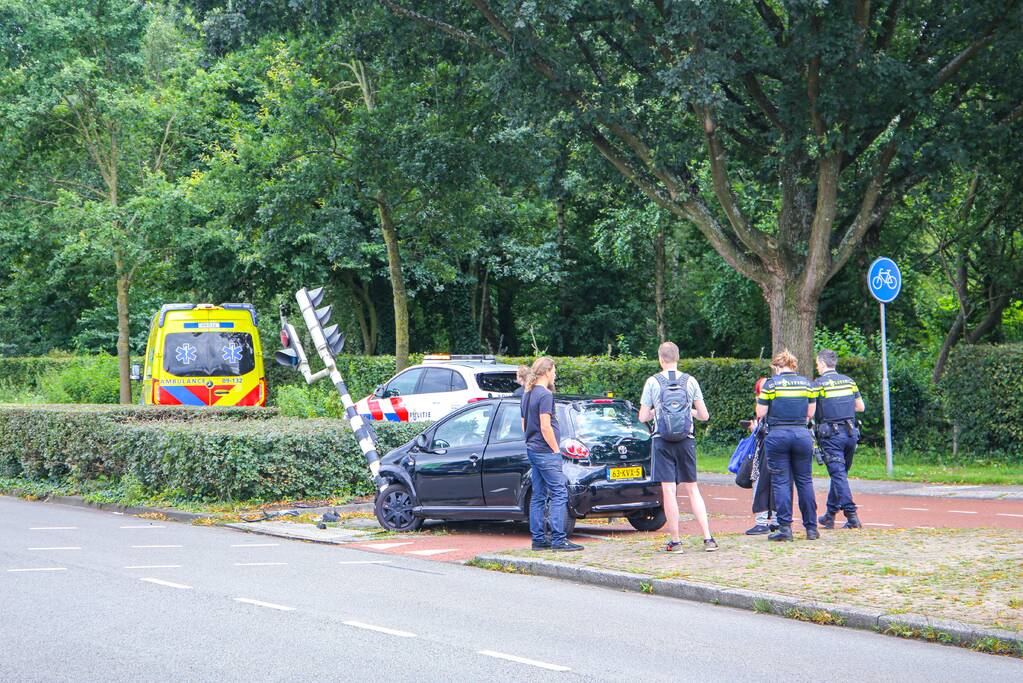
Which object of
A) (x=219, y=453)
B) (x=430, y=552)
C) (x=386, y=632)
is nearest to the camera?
(x=386, y=632)

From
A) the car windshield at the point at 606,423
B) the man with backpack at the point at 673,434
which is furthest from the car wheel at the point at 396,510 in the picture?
the man with backpack at the point at 673,434

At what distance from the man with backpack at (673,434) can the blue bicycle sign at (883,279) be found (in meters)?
8.64

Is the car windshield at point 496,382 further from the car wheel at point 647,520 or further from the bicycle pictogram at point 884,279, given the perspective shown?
the car wheel at point 647,520

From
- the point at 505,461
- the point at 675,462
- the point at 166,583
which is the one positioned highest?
the point at 675,462

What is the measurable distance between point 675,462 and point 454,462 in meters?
3.08

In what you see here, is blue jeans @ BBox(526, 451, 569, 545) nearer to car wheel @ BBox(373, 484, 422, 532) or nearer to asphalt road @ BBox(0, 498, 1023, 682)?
asphalt road @ BBox(0, 498, 1023, 682)

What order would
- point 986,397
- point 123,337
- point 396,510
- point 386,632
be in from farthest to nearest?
point 123,337 < point 986,397 < point 396,510 < point 386,632

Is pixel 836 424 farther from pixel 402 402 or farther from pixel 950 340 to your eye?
pixel 950 340

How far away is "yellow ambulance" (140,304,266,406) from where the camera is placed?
25.1 meters

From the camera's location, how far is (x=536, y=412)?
447 inches

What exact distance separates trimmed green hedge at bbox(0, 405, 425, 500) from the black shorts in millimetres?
6651

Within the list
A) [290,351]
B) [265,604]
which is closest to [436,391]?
[290,351]

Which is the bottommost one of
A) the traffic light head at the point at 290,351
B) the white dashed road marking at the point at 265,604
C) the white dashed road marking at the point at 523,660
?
the white dashed road marking at the point at 265,604

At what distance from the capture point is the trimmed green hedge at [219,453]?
15805 millimetres
